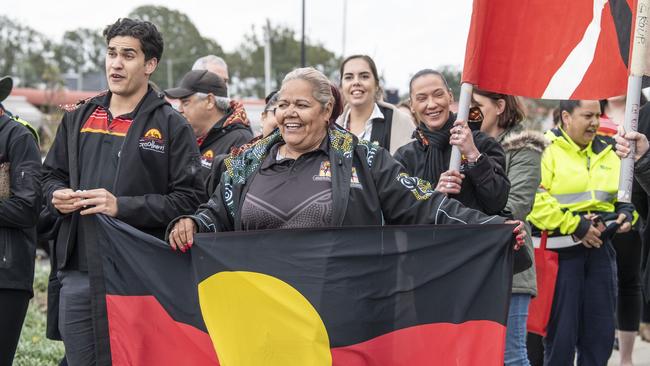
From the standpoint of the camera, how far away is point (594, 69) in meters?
5.23

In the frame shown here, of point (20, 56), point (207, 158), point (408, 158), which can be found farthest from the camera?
point (20, 56)

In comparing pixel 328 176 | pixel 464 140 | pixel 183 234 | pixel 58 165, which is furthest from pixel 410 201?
pixel 58 165

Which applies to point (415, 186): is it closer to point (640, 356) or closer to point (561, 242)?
point (561, 242)

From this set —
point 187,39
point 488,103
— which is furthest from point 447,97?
point 187,39

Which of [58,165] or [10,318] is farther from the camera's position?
[10,318]

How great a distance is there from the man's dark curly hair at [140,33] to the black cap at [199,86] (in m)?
2.10

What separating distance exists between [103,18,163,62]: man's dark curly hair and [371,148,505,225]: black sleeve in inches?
57.0

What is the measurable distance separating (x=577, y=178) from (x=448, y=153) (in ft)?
6.22

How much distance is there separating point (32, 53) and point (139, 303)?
223 ft

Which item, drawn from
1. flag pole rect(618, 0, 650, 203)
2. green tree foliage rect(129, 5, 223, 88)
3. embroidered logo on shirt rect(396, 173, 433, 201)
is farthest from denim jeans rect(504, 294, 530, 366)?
green tree foliage rect(129, 5, 223, 88)

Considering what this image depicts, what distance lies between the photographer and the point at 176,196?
203 inches

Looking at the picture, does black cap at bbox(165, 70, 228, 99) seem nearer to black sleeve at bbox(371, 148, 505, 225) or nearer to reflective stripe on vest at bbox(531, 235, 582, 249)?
reflective stripe on vest at bbox(531, 235, 582, 249)

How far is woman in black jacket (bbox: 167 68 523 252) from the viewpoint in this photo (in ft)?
15.0

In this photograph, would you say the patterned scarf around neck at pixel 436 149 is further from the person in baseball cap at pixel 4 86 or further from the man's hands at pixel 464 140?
the person in baseball cap at pixel 4 86
